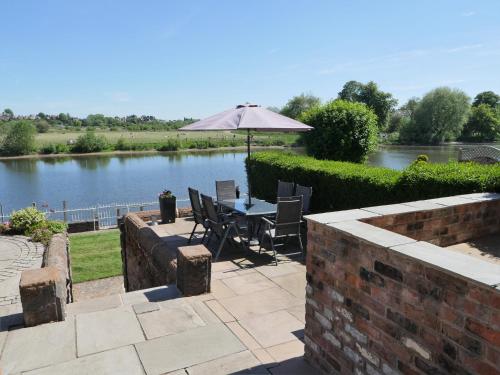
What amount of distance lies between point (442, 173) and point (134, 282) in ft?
18.7

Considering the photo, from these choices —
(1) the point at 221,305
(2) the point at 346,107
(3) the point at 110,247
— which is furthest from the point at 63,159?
(1) the point at 221,305

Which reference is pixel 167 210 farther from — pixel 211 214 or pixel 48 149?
pixel 48 149

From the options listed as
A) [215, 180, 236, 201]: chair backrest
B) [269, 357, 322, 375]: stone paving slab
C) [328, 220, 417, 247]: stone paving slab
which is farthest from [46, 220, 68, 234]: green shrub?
[328, 220, 417, 247]: stone paving slab

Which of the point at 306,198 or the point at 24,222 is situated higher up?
the point at 306,198

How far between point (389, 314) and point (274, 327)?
1573mm

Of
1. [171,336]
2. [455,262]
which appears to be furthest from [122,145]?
[455,262]

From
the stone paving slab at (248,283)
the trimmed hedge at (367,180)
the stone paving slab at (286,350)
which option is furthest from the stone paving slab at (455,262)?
the trimmed hedge at (367,180)

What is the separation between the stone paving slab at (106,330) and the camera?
294cm

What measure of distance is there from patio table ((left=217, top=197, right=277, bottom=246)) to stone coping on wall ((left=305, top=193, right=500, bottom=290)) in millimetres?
2576

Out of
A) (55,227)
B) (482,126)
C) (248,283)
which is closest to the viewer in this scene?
(248,283)

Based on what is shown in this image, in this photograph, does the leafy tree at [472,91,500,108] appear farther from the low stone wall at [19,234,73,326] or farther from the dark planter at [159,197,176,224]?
the low stone wall at [19,234,73,326]

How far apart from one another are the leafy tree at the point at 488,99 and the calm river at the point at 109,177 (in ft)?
104

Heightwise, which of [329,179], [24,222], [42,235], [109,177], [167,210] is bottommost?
[109,177]

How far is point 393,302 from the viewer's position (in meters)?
1.91
